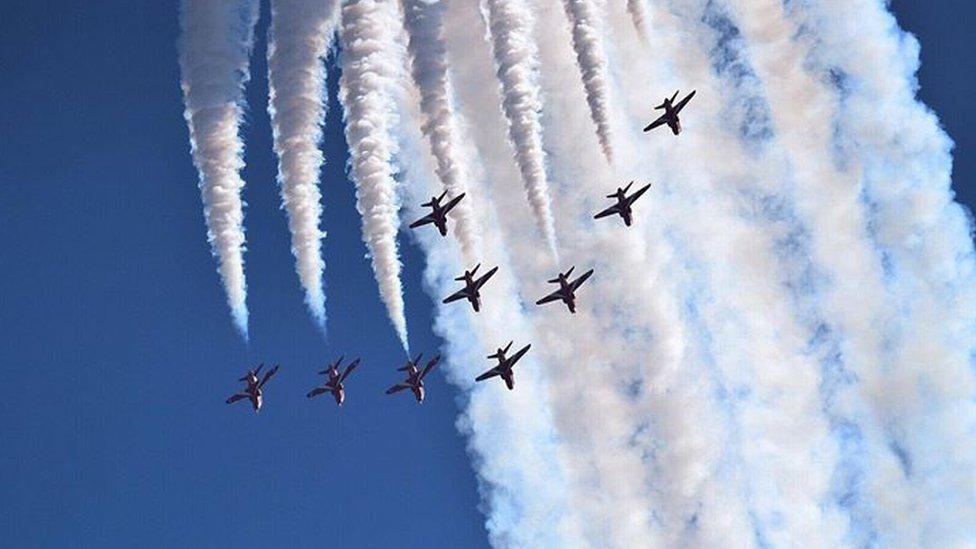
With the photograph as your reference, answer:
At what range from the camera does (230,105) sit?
1715 inches

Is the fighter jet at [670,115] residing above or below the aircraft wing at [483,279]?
above

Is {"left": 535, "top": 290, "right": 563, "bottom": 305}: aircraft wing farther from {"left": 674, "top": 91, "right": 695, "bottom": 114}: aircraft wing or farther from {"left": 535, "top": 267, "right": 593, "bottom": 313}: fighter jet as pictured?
{"left": 674, "top": 91, "right": 695, "bottom": 114}: aircraft wing

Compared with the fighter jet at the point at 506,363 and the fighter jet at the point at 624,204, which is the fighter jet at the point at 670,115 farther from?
the fighter jet at the point at 506,363

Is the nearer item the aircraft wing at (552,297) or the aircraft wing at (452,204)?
the aircraft wing at (452,204)

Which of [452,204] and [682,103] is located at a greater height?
[682,103]

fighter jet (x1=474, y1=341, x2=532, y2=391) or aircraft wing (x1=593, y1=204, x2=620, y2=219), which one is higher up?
aircraft wing (x1=593, y1=204, x2=620, y2=219)

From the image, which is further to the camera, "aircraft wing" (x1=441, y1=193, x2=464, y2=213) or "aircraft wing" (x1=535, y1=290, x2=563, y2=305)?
"aircraft wing" (x1=535, y1=290, x2=563, y2=305)

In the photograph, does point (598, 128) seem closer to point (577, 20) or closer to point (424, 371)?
point (577, 20)

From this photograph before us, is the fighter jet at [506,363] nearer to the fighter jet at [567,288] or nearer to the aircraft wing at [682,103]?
the fighter jet at [567,288]

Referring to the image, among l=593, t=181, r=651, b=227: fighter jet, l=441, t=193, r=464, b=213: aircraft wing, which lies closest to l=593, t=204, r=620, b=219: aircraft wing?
l=593, t=181, r=651, b=227: fighter jet

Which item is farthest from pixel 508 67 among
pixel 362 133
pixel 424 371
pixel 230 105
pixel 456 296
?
pixel 424 371

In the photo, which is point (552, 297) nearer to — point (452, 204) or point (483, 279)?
point (483, 279)

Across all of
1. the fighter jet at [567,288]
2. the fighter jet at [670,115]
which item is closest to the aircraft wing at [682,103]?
the fighter jet at [670,115]

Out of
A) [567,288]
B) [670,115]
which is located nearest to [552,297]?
[567,288]
